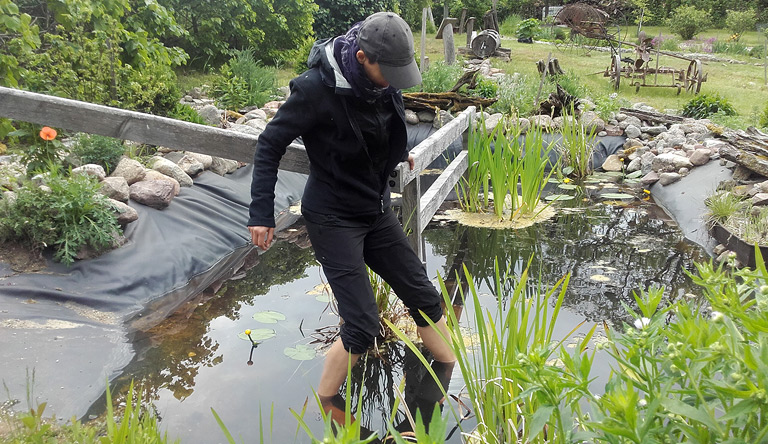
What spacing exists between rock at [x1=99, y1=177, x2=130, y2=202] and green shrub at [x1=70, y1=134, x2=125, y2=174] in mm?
501

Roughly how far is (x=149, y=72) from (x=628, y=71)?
10119 millimetres

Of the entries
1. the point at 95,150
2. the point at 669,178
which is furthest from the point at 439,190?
the point at 669,178

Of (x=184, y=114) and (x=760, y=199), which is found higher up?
(x=184, y=114)

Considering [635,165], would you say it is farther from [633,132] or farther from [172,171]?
[172,171]

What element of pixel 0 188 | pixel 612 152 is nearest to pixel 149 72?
pixel 0 188

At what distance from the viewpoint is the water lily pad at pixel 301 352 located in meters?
3.32

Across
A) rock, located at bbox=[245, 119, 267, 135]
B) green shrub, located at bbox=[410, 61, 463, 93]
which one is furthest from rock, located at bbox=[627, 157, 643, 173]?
rock, located at bbox=[245, 119, 267, 135]

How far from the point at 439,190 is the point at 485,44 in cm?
1240

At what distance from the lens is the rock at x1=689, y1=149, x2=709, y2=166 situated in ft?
21.7

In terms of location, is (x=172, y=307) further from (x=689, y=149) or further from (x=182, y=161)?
(x=689, y=149)

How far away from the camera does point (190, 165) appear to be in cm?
587

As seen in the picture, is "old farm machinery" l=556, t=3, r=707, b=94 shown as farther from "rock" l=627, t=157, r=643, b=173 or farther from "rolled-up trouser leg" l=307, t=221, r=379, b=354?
"rolled-up trouser leg" l=307, t=221, r=379, b=354

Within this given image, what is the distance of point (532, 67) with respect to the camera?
573 inches

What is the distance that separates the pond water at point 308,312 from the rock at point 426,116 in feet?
8.88
